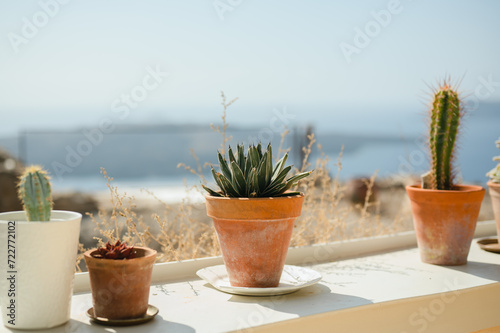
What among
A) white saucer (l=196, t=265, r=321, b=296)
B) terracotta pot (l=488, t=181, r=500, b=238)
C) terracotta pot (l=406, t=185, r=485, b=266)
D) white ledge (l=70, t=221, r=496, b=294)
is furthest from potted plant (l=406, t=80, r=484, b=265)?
white saucer (l=196, t=265, r=321, b=296)

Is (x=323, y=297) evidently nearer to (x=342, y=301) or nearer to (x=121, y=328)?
(x=342, y=301)

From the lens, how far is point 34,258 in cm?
106

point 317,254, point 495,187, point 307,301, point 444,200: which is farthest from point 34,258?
point 495,187

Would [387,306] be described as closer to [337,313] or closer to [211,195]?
[337,313]

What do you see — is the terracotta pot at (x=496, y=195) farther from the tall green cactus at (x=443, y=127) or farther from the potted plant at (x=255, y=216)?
the potted plant at (x=255, y=216)

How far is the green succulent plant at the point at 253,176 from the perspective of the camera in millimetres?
1385

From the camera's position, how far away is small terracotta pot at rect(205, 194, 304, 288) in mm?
1343

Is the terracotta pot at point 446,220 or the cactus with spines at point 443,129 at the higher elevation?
the cactus with spines at point 443,129

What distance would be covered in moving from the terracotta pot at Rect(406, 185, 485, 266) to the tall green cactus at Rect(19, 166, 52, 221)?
1.22 m

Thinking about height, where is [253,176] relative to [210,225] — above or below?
above

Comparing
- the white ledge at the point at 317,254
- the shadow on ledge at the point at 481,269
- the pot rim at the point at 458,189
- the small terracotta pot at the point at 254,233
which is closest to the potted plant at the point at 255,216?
the small terracotta pot at the point at 254,233

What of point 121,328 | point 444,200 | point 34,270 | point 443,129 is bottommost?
point 121,328

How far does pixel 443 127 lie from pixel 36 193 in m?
1.30

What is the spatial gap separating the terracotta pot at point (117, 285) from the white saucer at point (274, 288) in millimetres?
290
